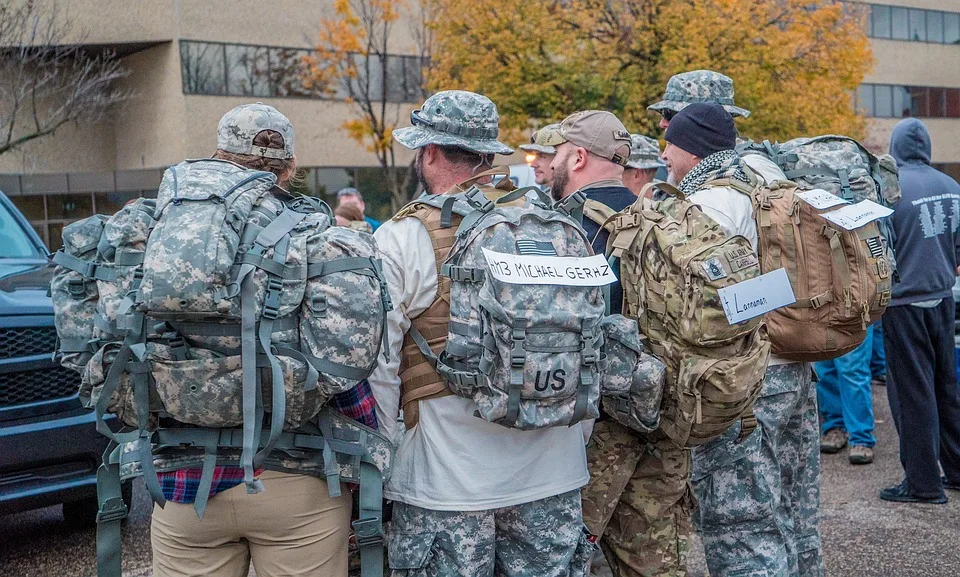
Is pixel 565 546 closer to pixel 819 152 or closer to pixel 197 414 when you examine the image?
pixel 197 414

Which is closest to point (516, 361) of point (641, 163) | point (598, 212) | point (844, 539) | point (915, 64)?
point (598, 212)

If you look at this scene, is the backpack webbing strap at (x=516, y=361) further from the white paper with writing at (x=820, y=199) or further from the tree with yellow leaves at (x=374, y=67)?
the tree with yellow leaves at (x=374, y=67)

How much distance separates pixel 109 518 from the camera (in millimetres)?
2682

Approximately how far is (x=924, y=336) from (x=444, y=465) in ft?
13.0

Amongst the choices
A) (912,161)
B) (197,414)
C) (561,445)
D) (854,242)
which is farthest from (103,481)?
(912,161)

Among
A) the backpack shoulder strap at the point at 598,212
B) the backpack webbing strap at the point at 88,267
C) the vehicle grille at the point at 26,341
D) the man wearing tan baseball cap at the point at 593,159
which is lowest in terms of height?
the vehicle grille at the point at 26,341

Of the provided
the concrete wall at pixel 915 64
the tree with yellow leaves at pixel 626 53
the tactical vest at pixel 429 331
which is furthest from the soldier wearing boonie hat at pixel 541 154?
the concrete wall at pixel 915 64

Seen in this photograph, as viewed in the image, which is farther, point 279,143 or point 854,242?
point 854,242

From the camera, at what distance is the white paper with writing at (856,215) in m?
3.52

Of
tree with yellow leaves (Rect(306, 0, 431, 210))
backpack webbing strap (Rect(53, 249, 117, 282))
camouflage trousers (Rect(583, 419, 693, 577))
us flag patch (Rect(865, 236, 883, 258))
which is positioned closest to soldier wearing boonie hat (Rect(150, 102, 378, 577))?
backpack webbing strap (Rect(53, 249, 117, 282))

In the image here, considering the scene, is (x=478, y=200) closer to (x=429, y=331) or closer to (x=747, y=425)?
(x=429, y=331)

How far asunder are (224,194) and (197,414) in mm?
577

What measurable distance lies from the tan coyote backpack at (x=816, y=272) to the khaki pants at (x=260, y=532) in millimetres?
1910

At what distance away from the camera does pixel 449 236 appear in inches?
111
